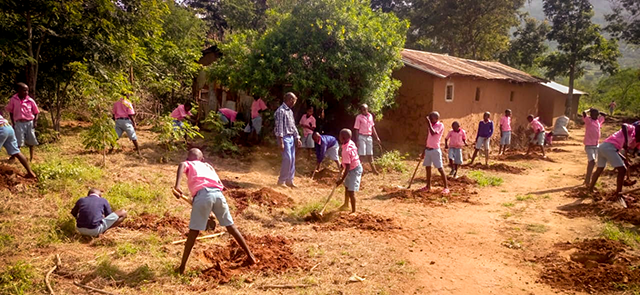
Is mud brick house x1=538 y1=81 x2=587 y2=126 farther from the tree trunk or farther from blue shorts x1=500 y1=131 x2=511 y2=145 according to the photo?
blue shorts x1=500 y1=131 x2=511 y2=145

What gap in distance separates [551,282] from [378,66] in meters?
7.82

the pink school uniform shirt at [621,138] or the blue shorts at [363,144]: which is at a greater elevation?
the pink school uniform shirt at [621,138]

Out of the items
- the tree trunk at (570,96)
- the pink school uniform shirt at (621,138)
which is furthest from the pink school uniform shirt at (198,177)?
the tree trunk at (570,96)

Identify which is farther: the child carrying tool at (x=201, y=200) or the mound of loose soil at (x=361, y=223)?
the mound of loose soil at (x=361, y=223)

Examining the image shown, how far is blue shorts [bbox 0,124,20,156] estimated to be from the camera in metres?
6.72

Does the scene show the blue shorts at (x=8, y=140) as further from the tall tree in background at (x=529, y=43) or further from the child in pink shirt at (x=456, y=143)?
the tall tree in background at (x=529, y=43)

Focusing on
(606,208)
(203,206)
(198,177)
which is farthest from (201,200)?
(606,208)

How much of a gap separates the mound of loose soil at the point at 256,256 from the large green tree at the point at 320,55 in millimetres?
5838

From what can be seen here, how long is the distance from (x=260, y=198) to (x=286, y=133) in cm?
150

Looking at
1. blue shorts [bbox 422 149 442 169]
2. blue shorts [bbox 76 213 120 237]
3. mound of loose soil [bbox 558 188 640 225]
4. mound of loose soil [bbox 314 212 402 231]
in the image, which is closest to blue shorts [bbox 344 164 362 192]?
mound of loose soil [bbox 314 212 402 231]

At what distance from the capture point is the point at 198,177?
4527 mm

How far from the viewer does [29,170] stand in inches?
274

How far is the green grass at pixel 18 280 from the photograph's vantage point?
156 inches

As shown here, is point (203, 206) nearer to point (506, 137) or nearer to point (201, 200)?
point (201, 200)
